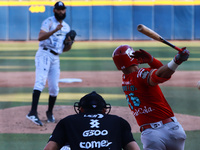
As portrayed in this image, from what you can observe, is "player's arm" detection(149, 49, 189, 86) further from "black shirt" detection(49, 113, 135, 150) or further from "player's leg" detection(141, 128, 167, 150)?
"black shirt" detection(49, 113, 135, 150)

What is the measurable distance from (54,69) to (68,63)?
11.7m

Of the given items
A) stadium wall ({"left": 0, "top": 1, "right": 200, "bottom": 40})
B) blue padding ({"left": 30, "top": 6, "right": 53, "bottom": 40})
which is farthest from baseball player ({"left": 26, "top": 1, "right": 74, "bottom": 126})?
blue padding ({"left": 30, "top": 6, "right": 53, "bottom": 40})

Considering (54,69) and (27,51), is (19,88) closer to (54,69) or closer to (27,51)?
(54,69)

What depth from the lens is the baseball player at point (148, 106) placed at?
138 inches

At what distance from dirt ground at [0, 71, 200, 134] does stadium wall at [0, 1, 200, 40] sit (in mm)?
11749

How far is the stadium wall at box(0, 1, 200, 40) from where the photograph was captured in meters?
26.6

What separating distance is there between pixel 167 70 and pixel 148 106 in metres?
0.48

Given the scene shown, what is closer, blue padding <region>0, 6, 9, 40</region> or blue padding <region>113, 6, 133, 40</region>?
blue padding <region>0, 6, 9, 40</region>

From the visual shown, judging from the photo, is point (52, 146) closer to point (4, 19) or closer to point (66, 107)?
point (66, 107)

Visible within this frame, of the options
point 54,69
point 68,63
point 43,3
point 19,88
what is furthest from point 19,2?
point 54,69

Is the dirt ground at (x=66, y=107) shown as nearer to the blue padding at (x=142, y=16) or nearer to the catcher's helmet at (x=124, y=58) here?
the catcher's helmet at (x=124, y=58)

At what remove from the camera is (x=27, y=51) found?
23.8 meters

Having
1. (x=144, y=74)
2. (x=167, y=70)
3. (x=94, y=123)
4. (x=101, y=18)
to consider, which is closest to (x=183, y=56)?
(x=167, y=70)

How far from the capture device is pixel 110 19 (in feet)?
90.0
